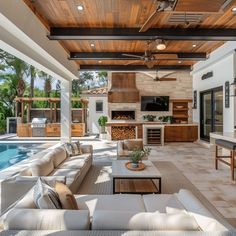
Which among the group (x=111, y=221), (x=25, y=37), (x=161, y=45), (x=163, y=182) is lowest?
(x=163, y=182)

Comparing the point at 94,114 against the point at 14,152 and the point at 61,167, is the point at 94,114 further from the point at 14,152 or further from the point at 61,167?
the point at 61,167

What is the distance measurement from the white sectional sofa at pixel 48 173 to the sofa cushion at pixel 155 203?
3.71ft

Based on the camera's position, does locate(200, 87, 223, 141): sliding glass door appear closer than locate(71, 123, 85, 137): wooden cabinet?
Yes

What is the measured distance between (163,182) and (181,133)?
6681 mm

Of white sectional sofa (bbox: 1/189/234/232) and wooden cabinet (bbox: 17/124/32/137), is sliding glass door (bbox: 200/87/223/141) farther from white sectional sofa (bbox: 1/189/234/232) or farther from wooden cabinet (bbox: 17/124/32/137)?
wooden cabinet (bbox: 17/124/32/137)

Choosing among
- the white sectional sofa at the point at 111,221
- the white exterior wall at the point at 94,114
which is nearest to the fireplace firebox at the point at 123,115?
the white exterior wall at the point at 94,114

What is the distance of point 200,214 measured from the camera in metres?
2.16

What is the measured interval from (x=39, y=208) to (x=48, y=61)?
218 inches

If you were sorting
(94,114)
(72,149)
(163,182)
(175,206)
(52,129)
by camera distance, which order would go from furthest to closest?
(94,114) < (52,129) < (72,149) < (163,182) < (175,206)

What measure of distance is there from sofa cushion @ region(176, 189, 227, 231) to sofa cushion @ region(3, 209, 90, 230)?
892 mm

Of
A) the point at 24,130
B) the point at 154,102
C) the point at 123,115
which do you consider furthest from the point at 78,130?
the point at 154,102

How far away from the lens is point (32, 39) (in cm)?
487

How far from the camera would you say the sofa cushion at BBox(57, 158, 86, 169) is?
5.03 meters

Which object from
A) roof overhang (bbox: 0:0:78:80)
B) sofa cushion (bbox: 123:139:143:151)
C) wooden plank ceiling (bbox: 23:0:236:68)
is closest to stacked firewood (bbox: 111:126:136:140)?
sofa cushion (bbox: 123:139:143:151)
